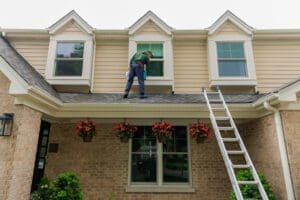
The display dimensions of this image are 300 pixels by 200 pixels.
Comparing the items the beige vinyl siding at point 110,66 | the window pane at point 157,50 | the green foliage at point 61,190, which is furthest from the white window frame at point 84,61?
the green foliage at point 61,190

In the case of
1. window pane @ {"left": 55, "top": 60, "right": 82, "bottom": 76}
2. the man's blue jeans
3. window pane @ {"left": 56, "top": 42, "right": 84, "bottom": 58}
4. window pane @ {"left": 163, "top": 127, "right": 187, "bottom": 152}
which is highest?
window pane @ {"left": 56, "top": 42, "right": 84, "bottom": 58}

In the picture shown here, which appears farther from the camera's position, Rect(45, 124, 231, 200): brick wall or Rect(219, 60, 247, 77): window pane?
Rect(219, 60, 247, 77): window pane

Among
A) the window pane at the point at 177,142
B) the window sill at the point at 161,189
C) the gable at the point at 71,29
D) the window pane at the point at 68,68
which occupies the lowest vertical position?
the window sill at the point at 161,189

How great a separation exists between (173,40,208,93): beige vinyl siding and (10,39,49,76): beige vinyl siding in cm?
440

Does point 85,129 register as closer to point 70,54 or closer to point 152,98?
point 152,98

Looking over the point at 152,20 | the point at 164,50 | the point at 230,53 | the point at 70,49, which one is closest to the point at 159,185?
the point at 164,50

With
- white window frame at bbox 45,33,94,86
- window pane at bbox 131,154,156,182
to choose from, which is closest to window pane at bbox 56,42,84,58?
white window frame at bbox 45,33,94,86

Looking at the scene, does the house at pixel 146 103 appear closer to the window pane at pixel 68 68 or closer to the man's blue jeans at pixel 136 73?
the window pane at pixel 68 68

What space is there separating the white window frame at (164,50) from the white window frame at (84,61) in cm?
135

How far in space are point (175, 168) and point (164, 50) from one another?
12.3ft

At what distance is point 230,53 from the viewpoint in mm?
7508

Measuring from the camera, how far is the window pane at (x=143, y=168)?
21.4ft

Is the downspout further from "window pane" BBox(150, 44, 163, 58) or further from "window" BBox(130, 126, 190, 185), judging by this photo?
"window pane" BBox(150, 44, 163, 58)

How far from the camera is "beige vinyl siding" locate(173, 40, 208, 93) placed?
733 centimetres
